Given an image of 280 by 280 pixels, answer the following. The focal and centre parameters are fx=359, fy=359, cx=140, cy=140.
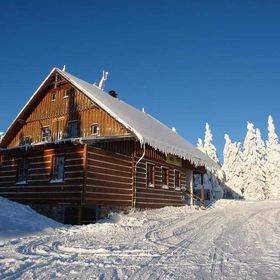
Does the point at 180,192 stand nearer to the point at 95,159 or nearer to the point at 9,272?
the point at 95,159

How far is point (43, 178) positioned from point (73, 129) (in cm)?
499

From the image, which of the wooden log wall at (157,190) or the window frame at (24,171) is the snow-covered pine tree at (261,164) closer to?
the wooden log wall at (157,190)

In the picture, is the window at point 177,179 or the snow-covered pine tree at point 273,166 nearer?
the window at point 177,179

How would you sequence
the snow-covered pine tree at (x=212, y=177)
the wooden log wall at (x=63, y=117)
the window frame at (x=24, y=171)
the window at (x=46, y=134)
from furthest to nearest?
1. the snow-covered pine tree at (x=212, y=177)
2. the window at (x=46, y=134)
3. the wooden log wall at (x=63, y=117)
4. the window frame at (x=24, y=171)

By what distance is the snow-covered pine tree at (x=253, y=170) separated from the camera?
208 feet

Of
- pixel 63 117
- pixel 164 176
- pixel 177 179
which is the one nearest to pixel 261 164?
pixel 177 179

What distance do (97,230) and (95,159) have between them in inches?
224

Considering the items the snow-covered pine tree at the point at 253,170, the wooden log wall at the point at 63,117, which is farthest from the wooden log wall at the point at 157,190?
the snow-covered pine tree at the point at 253,170

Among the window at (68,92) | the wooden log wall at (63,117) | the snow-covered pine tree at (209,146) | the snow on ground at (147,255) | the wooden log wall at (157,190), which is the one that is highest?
the snow-covered pine tree at (209,146)

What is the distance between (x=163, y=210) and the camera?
2233 centimetres

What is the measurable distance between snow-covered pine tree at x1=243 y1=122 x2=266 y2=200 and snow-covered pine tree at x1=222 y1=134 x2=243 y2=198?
4.73 ft

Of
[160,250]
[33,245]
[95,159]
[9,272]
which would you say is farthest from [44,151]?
[9,272]

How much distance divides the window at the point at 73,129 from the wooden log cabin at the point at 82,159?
2.6 inches

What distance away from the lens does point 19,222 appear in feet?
42.4
